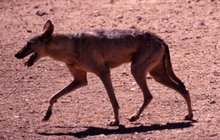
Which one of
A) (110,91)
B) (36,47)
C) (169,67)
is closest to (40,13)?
(36,47)

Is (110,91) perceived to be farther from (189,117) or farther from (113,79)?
(113,79)

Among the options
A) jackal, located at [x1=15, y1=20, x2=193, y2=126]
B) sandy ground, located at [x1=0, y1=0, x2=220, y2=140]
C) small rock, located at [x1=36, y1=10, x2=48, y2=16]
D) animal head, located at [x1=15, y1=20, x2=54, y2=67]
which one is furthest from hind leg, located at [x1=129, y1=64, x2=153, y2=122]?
small rock, located at [x1=36, y1=10, x2=48, y2=16]

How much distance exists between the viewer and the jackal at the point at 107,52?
37.0ft

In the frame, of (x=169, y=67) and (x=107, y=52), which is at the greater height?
(x=107, y=52)

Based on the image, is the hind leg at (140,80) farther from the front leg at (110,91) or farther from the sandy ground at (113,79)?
the front leg at (110,91)

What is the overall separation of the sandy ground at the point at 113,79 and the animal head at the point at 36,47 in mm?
968

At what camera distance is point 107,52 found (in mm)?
11375

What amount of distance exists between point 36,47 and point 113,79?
121 inches

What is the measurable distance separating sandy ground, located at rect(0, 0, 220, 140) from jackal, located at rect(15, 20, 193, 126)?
18.4 inches

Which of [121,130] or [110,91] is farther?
[110,91]

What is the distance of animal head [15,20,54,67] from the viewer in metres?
11.4

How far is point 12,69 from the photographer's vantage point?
1538 cm

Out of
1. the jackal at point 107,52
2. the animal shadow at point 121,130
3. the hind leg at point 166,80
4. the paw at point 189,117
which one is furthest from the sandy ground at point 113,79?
the jackal at point 107,52

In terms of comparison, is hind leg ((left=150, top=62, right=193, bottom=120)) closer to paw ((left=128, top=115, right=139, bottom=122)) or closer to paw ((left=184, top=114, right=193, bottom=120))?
paw ((left=184, top=114, right=193, bottom=120))
